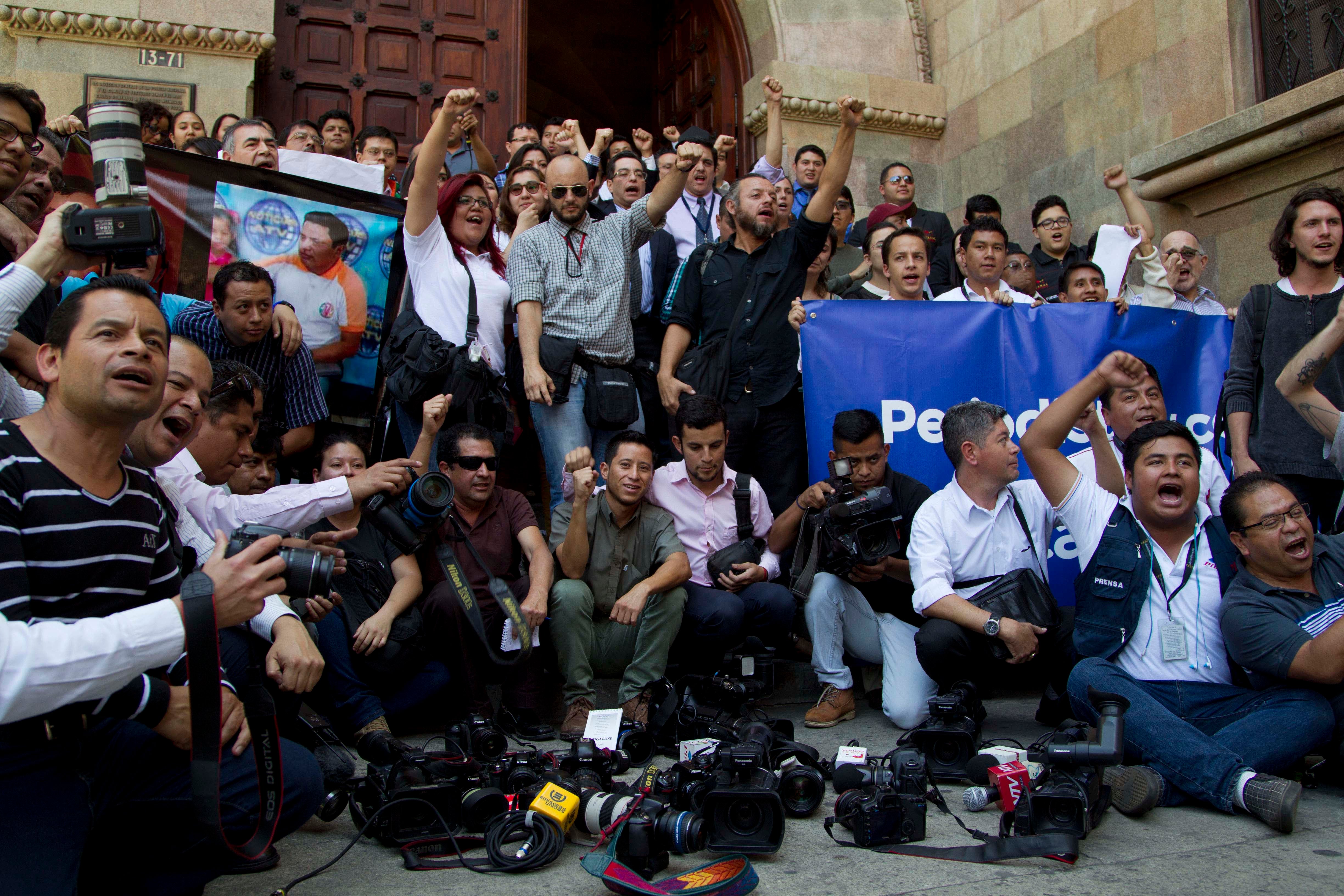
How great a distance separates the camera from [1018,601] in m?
4.18

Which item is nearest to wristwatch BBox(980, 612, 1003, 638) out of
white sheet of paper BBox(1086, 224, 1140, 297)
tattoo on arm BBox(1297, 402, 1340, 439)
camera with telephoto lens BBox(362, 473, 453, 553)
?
tattoo on arm BBox(1297, 402, 1340, 439)

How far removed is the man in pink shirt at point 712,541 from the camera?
15.7ft

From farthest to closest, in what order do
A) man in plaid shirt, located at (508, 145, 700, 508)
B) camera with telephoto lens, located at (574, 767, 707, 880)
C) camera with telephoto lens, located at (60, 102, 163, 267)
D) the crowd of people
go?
man in plaid shirt, located at (508, 145, 700, 508) < camera with telephoto lens, located at (60, 102, 163, 267) < camera with telephoto lens, located at (574, 767, 707, 880) < the crowd of people

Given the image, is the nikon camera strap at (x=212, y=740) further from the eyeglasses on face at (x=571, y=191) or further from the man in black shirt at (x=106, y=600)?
the eyeglasses on face at (x=571, y=191)

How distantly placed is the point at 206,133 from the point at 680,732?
19.9 feet

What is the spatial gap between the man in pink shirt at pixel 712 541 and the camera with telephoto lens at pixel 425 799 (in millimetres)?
1835

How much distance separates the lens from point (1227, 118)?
274 inches

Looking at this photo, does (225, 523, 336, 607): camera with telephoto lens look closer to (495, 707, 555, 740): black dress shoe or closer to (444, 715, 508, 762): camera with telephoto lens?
(444, 715, 508, 762): camera with telephoto lens

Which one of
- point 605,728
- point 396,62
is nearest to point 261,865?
point 605,728

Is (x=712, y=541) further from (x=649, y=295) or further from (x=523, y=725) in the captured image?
(x=649, y=295)

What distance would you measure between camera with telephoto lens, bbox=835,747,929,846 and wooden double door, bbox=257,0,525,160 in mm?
6958

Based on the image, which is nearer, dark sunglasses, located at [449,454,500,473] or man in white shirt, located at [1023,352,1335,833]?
man in white shirt, located at [1023,352,1335,833]

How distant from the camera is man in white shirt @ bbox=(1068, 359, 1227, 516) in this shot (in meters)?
4.61

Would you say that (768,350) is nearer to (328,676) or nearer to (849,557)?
(849,557)
